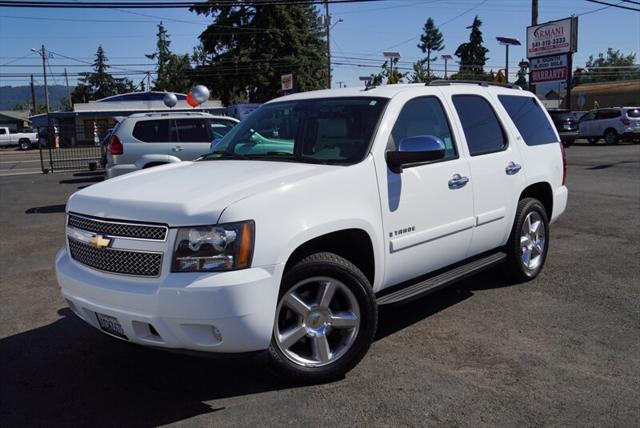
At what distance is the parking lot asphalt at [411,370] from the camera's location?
3.40m

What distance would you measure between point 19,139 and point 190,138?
4137 cm

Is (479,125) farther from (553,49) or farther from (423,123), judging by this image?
(553,49)

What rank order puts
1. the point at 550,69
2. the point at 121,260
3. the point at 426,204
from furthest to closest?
the point at 550,69
the point at 426,204
the point at 121,260

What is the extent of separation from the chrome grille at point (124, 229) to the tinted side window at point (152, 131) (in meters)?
8.22

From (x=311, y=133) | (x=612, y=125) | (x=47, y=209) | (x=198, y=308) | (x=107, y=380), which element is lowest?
(x=107, y=380)

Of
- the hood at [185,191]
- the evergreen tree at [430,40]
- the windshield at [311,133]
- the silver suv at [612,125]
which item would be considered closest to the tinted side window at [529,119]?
the windshield at [311,133]

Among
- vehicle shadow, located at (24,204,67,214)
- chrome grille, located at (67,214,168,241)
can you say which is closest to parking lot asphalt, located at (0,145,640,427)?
chrome grille, located at (67,214,168,241)

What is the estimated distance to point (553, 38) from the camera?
→ 33.4 meters

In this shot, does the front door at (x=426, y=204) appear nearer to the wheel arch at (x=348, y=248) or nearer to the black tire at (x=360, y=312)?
the wheel arch at (x=348, y=248)

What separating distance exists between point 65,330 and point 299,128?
2.51 m

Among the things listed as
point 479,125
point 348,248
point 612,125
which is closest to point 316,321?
point 348,248

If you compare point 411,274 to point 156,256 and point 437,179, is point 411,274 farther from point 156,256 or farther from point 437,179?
point 156,256

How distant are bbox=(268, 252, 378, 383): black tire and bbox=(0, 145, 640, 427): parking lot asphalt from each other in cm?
10

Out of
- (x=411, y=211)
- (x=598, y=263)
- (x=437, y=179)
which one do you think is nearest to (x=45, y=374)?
(x=411, y=211)
